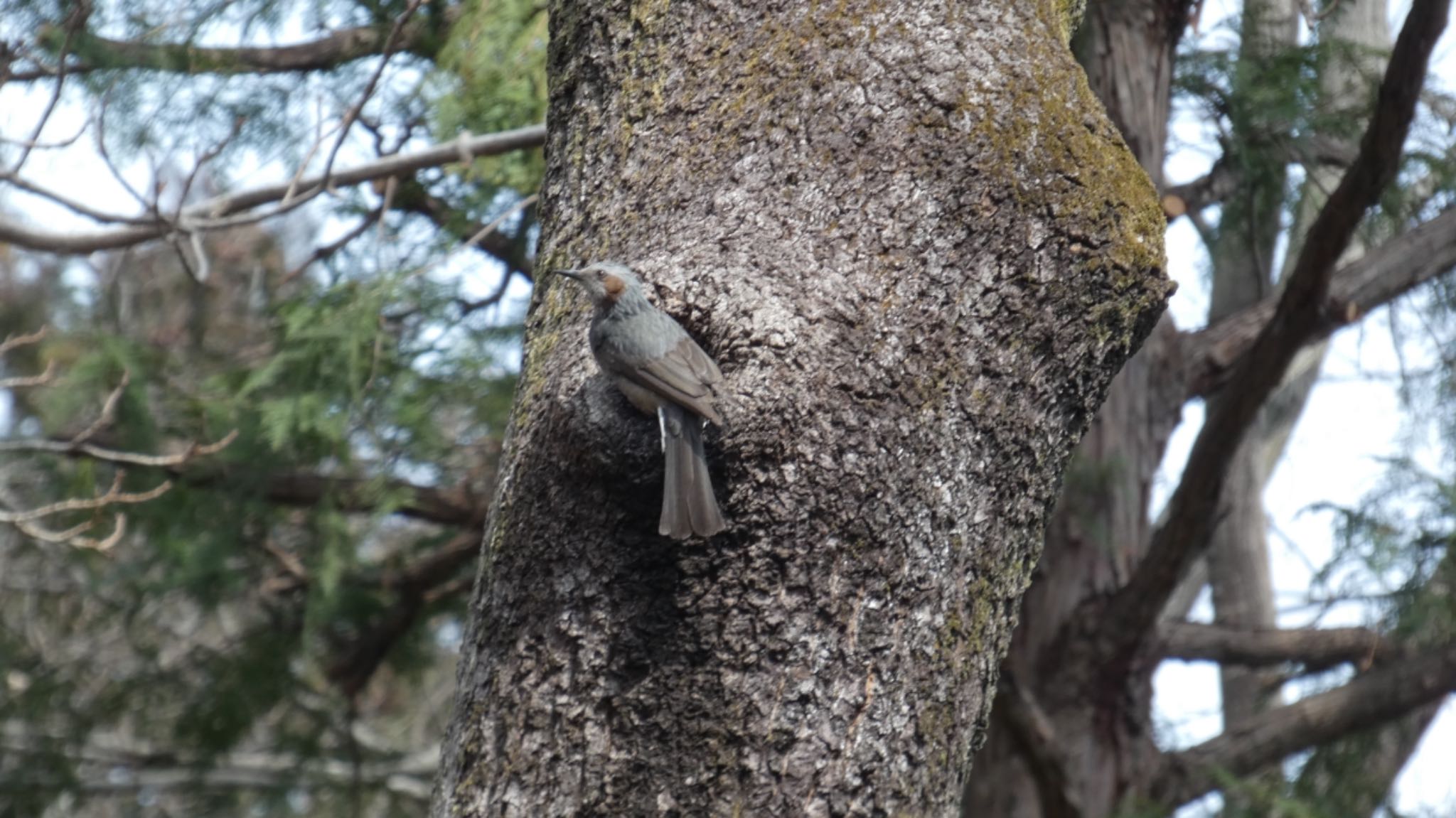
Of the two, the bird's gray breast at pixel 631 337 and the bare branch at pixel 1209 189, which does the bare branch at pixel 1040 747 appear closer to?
the bare branch at pixel 1209 189

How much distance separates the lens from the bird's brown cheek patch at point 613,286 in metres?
2.11

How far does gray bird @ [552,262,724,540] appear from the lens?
1801 mm

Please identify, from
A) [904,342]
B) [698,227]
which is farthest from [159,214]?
[904,342]

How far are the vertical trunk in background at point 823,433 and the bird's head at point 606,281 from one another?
37 millimetres

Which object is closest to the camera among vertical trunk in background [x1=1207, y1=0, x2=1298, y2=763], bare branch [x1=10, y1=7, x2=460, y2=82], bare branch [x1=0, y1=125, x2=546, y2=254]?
bare branch [x1=0, y1=125, x2=546, y2=254]

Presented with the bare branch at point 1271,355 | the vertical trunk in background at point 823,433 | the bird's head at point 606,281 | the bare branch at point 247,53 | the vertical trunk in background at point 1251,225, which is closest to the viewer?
the vertical trunk in background at point 823,433

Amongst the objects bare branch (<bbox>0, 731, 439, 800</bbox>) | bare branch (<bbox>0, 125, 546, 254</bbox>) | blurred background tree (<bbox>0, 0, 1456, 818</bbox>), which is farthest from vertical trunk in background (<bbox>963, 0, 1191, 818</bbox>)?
bare branch (<bbox>0, 731, 439, 800</bbox>)

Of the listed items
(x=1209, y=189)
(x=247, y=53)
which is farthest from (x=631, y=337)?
(x=247, y=53)

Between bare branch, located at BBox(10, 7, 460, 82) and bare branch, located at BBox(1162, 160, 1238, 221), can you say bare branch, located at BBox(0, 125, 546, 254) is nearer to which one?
bare branch, located at BBox(10, 7, 460, 82)

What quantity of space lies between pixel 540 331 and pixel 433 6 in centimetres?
326

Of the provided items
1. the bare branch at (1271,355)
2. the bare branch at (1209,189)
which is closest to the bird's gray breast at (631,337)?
the bare branch at (1271,355)

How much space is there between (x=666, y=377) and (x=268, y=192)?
2620mm

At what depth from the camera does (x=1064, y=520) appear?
5184 millimetres

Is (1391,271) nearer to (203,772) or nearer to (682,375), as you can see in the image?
(682,375)
